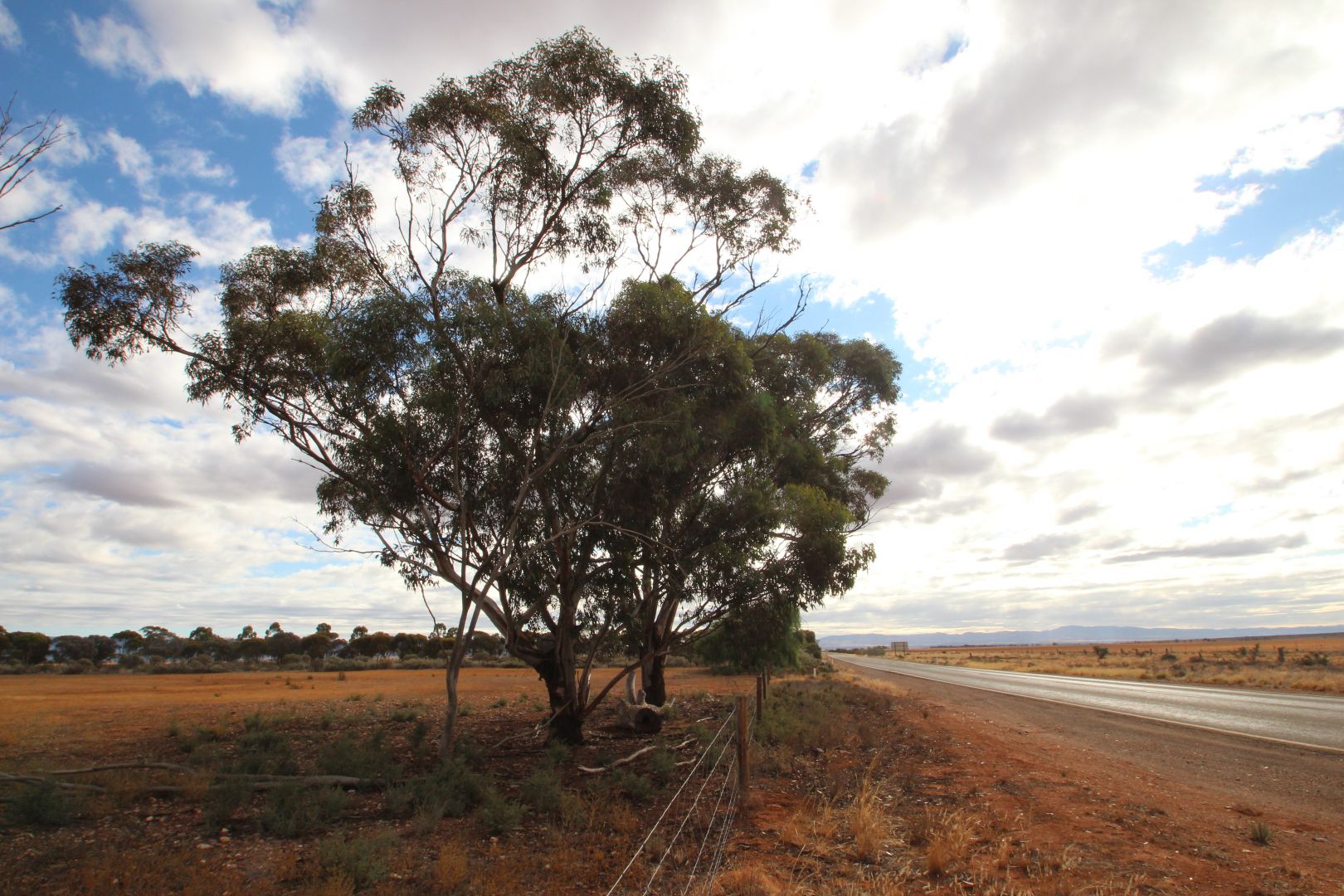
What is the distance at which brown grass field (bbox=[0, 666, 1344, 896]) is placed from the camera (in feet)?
22.3

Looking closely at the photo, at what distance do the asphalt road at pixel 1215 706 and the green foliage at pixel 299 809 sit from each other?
49.4ft

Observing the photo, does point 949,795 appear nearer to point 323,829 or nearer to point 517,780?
point 517,780

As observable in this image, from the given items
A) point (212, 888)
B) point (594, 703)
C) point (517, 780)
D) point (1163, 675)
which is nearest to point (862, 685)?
point (1163, 675)

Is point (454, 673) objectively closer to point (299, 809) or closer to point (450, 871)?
point (299, 809)

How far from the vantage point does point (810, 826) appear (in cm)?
873

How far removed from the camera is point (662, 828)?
9086mm

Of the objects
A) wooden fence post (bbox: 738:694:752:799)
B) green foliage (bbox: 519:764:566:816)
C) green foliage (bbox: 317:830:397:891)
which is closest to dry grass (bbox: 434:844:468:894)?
green foliage (bbox: 317:830:397:891)

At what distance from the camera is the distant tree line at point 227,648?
53469 mm

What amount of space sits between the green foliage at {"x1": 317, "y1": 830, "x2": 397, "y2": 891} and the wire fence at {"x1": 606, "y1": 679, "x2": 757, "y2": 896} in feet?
7.05

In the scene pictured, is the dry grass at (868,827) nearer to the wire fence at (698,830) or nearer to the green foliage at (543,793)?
the wire fence at (698,830)

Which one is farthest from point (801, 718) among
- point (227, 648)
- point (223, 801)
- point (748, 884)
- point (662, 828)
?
point (227, 648)

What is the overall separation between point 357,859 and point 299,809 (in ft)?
6.80

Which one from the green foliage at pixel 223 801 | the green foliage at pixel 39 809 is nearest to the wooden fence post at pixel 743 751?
the green foliage at pixel 223 801

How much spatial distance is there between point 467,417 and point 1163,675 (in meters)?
34.6
